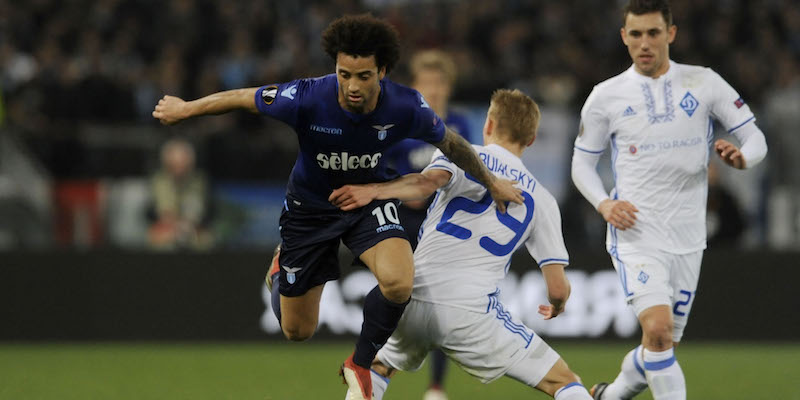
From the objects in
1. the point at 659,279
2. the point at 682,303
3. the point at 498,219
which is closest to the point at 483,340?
the point at 498,219

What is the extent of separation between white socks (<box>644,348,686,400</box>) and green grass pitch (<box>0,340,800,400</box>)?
1.95 meters

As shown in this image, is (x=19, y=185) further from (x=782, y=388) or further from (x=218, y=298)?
(x=782, y=388)

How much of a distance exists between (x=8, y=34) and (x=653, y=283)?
10.2 m

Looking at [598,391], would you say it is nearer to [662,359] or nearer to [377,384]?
[662,359]

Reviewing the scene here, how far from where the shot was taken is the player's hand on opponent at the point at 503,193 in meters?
5.28

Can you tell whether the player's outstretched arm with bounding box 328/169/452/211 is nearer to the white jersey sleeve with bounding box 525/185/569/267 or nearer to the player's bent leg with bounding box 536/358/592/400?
the white jersey sleeve with bounding box 525/185/569/267

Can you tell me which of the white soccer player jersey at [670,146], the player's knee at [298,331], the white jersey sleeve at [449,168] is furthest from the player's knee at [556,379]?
the player's knee at [298,331]

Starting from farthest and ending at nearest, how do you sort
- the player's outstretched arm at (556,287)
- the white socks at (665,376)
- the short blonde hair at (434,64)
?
the short blonde hair at (434,64) < the white socks at (665,376) < the player's outstretched arm at (556,287)

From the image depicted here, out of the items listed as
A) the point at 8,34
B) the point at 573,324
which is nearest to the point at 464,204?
the point at 573,324

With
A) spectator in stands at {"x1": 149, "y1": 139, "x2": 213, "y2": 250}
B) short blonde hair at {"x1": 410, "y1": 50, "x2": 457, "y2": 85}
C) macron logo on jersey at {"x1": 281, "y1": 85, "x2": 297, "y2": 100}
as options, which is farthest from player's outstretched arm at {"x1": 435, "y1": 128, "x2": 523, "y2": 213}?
spectator in stands at {"x1": 149, "y1": 139, "x2": 213, "y2": 250}

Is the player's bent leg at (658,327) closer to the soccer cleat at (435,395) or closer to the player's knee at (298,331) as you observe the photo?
the soccer cleat at (435,395)

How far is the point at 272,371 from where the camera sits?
888cm

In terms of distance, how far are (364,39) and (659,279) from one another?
2051mm

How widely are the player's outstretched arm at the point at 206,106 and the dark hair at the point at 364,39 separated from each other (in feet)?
1.51
